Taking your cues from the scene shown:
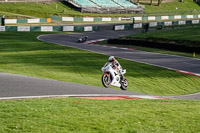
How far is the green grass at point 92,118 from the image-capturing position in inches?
371

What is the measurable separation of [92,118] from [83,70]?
1597 cm

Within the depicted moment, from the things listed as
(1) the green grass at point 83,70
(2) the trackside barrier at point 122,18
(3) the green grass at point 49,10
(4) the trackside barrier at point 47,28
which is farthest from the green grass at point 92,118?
(2) the trackside barrier at point 122,18

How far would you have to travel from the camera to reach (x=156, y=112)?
11.8 metres

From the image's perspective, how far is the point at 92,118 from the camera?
10359 mm

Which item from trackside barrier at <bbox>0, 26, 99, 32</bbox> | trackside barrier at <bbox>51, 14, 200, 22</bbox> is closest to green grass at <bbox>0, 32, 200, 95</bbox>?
trackside barrier at <bbox>0, 26, 99, 32</bbox>

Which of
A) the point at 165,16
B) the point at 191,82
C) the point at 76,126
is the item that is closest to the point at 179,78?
the point at 191,82

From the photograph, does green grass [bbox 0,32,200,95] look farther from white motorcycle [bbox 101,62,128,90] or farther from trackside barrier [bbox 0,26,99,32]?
trackside barrier [bbox 0,26,99,32]

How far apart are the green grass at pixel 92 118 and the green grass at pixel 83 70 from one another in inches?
377

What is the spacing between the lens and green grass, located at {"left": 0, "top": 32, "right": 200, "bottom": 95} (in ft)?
75.3

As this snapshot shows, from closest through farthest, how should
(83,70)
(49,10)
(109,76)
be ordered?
1. (109,76)
2. (83,70)
3. (49,10)

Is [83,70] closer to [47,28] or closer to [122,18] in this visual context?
[47,28]

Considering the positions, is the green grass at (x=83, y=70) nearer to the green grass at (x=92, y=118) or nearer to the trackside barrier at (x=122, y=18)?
the green grass at (x=92, y=118)

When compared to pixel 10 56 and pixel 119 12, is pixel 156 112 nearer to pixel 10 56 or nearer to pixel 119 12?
pixel 10 56

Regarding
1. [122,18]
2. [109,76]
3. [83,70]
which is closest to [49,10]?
[122,18]
